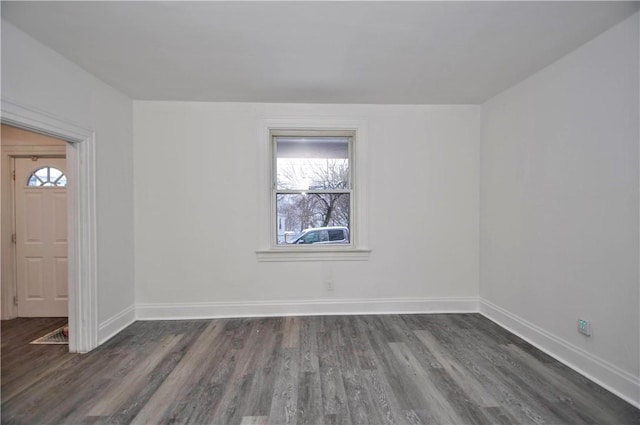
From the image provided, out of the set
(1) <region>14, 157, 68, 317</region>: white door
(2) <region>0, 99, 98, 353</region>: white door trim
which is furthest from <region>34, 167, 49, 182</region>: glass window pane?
(2) <region>0, 99, 98, 353</region>: white door trim

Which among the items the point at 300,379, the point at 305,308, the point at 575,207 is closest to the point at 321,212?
the point at 305,308

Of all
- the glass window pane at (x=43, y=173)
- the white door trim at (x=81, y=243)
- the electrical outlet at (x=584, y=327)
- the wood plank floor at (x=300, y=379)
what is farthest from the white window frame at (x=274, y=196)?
the glass window pane at (x=43, y=173)

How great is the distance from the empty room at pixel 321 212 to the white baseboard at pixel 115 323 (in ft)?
0.08

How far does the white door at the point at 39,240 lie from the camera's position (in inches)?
125

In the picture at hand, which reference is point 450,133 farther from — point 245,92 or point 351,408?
point 351,408

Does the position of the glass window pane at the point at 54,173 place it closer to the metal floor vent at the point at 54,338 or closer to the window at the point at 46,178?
the window at the point at 46,178

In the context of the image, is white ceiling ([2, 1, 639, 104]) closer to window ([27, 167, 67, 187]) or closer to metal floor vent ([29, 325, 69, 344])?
window ([27, 167, 67, 187])

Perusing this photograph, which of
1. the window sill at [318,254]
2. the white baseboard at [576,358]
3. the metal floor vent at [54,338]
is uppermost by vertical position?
the window sill at [318,254]

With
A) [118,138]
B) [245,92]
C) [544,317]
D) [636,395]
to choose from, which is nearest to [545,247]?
[544,317]

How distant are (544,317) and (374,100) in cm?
268

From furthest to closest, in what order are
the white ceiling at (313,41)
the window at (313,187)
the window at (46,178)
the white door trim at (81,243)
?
the window at (313,187) → the window at (46,178) → the white door trim at (81,243) → the white ceiling at (313,41)

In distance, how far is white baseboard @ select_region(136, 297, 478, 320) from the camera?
312 centimetres

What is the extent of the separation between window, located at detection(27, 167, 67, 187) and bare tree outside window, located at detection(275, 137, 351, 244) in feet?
8.50

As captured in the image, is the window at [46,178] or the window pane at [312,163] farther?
the window pane at [312,163]
